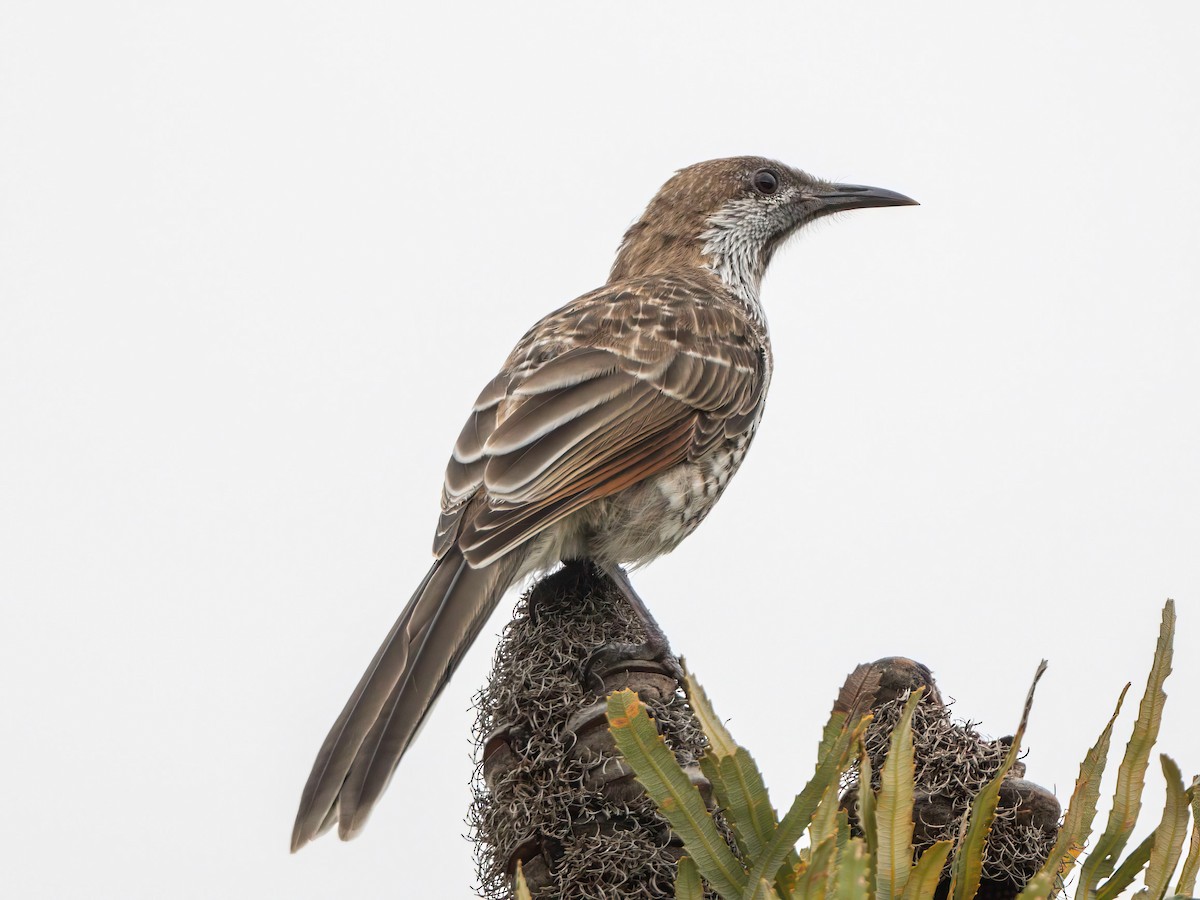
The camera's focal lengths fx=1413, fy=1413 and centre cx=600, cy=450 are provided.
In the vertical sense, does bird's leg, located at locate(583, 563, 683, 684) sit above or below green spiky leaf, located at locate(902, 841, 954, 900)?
above

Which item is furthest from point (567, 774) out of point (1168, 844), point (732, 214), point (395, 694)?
point (732, 214)

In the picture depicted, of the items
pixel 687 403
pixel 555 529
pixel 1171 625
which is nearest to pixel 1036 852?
pixel 1171 625

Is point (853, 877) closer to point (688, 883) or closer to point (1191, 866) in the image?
point (688, 883)

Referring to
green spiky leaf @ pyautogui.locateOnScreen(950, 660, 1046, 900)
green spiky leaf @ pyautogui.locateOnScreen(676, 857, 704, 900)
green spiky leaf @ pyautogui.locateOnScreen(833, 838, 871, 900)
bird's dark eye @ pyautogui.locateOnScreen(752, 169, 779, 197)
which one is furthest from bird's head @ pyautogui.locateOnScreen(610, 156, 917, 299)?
green spiky leaf @ pyautogui.locateOnScreen(833, 838, 871, 900)

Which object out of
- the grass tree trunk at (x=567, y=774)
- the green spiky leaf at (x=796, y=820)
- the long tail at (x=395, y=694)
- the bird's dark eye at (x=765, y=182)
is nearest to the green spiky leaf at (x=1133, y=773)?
the green spiky leaf at (x=796, y=820)

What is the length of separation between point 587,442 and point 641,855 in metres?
2.04

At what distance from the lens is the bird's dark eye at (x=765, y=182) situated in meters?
7.10

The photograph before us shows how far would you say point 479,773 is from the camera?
11.5 ft

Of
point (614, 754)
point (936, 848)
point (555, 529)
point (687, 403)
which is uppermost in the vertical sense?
point (687, 403)

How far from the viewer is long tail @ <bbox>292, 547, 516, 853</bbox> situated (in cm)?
340

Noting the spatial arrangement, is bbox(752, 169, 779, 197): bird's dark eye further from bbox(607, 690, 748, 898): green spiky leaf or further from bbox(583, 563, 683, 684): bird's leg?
bbox(607, 690, 748, 898): green spiky leaf

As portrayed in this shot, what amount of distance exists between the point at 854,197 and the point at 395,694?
4393mm

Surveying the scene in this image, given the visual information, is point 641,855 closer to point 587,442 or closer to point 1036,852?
point 1036,852

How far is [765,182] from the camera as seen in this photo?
23.4 ft
